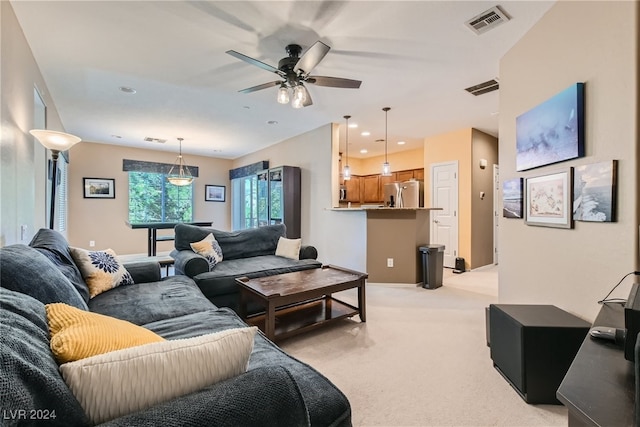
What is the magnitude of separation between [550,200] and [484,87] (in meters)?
1.96

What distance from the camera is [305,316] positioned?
2.73 m

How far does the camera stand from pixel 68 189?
5.98 metres

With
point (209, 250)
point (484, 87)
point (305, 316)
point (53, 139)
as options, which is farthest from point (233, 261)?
point (484, 87)

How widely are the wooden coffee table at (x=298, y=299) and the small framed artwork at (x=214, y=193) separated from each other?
228 inches

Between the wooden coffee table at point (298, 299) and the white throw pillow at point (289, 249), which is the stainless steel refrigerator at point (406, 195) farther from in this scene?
the wooden coffee table at point (298, 299)

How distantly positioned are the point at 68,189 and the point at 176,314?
6.21 meters

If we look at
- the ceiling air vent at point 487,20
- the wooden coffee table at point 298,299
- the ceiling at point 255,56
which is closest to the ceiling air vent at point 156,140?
the ceiling at point 255,56

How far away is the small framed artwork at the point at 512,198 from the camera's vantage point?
8.13 feet

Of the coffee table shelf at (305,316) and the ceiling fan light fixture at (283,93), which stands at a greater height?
the ceiling fan light fixture at (283,93)

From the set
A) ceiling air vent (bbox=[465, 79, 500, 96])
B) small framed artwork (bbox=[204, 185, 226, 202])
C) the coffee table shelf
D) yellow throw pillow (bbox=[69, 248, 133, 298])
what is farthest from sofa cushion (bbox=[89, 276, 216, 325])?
small framed artwork (bbox=[204, 185, 226, 202])

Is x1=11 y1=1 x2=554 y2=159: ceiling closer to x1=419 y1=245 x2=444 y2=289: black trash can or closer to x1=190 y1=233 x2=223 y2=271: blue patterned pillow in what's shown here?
x1=190 y1=233 x2=223 y2=271: blue patterned pillow

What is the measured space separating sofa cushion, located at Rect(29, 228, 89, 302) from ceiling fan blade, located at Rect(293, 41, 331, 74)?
2226mm

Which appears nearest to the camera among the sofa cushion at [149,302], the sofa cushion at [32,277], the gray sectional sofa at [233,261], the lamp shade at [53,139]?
the sofa cushion at [32,277]

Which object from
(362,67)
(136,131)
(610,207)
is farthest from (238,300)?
(136,131)
